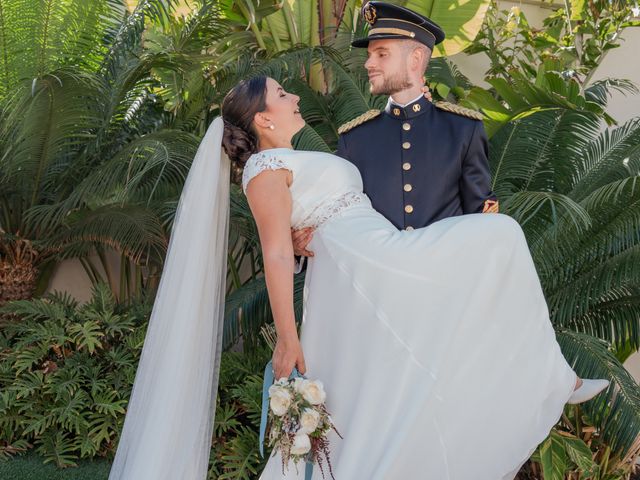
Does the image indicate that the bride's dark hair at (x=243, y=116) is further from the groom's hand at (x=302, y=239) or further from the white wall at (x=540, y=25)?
the white wall at (x=540, y=25)

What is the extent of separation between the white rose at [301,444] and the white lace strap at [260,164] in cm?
89

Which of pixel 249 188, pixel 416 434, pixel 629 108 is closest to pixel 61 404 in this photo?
pixel 249 188

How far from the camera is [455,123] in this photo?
10.9 feet

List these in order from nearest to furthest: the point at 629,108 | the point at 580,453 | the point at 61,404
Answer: the point at 580,453 < the point at 61,404 < the point at 629,108

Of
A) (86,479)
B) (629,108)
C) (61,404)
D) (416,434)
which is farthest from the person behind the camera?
(629,108)

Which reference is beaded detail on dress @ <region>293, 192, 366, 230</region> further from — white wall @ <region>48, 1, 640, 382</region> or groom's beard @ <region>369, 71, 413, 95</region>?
white wall @ <region>48, 1, 640, 382</region>

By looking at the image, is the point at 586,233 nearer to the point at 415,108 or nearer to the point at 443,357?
the point at 415,108

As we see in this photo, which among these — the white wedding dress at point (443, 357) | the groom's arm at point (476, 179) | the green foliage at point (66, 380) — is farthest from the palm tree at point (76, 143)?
the white wedding dress at point (443, 357)

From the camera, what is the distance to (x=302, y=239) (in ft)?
10.6

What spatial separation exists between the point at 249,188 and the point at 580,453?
7.27 ft

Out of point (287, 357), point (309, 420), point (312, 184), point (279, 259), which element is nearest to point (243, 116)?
point (312, 184)

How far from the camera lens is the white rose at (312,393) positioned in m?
2.90

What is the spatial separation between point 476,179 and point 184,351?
123 cm

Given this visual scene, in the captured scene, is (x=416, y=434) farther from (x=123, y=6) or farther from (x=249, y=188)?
(x=123, y=6)
